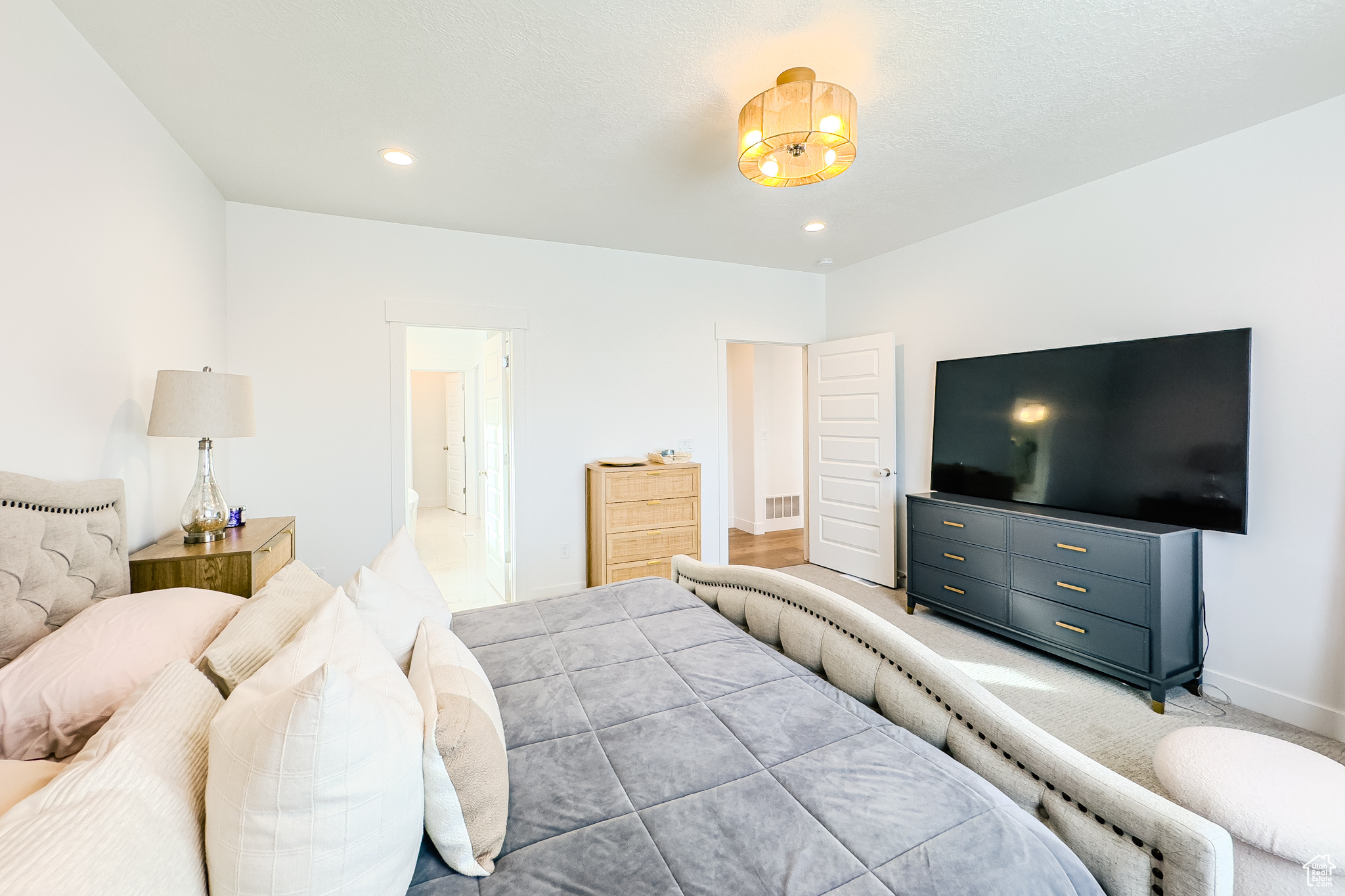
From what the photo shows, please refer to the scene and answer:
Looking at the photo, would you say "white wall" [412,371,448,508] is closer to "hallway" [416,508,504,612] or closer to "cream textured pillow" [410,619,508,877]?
"hallway" [416,508,504,612]

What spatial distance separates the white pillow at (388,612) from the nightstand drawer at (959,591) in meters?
3.11

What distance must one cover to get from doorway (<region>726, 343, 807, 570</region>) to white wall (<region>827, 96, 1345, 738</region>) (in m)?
3.36

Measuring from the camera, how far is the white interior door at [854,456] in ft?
13.7

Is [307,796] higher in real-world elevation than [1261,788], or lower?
higher

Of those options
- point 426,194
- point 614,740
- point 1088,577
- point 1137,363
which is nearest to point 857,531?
point 1088,577

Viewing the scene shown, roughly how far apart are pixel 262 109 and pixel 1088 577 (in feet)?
14.3

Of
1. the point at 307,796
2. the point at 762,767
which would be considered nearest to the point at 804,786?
the point at 762,767

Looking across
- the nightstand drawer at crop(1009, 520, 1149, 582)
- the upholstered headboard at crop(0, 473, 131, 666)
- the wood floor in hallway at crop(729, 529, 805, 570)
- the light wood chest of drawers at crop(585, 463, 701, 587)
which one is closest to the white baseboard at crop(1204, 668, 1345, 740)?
the nightstand drawer at crop(1009, 520, 1149, 582)

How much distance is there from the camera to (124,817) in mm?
644

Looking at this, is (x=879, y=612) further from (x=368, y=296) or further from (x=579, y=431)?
(x=368, y=296)

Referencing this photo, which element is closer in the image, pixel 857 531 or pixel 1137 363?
pixel 1137 363

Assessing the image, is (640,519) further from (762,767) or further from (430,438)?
(430,438)

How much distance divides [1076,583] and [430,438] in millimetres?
8074

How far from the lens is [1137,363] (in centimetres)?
277
